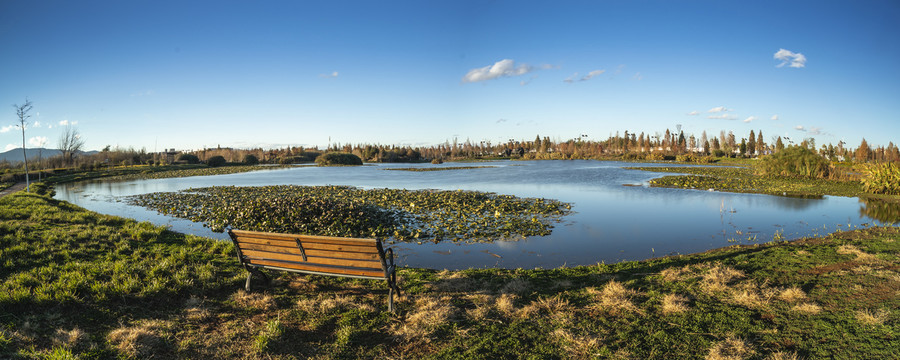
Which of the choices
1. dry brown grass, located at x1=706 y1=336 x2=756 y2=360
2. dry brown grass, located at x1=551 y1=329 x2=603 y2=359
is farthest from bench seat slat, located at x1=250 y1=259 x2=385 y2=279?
dry brown grass, located at x1=706 y1=336 x2=756 y2=360

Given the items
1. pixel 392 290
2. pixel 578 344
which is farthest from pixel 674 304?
pixel 392 290

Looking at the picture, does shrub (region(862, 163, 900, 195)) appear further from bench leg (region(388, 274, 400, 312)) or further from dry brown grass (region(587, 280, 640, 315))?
bench leg (region(388, 274, 400, 312))

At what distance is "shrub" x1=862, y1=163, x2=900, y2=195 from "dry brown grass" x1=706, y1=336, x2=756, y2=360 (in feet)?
80.6

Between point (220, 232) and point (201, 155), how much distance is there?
99.6 meters

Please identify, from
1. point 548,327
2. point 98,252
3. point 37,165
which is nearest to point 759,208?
point 548,327

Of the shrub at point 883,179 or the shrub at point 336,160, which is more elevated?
the shrub at point 336,160

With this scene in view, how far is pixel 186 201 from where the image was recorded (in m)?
20.4

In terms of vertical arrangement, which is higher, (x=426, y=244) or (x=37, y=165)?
(x=37, y=165)

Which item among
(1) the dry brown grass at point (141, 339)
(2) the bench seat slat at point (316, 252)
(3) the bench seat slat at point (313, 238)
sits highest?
(3) the bench seat slat at point (313, 238)

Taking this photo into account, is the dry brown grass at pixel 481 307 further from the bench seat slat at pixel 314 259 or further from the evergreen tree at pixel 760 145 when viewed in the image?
the evergreen tree at pixel 760 145

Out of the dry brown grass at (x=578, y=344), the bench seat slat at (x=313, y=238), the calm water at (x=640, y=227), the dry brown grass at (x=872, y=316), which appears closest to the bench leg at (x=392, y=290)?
the bench seat slat at (x=313, y=238)

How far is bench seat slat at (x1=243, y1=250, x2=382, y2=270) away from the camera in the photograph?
536 cm

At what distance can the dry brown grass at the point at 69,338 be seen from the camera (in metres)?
4.19

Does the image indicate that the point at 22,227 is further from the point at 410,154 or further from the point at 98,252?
the point at 410,154
